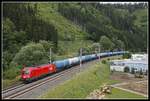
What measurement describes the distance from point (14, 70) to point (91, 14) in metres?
152

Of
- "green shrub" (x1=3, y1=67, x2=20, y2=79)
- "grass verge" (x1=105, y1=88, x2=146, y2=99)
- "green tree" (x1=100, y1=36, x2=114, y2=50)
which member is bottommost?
"grass verge" (x1=105, y1=88, x2=146, y2=99)

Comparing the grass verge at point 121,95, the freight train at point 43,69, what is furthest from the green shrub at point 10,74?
the grass verge at point 121,95

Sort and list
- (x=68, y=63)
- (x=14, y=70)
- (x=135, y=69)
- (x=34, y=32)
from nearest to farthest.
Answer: (x=14, y=70)
(x=68, y=63)
(x=135, y=69)
(x=34, y=32)

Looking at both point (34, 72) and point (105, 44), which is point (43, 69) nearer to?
point (34, 72)

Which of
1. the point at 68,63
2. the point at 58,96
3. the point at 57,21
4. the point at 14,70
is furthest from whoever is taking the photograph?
the point at 57,21

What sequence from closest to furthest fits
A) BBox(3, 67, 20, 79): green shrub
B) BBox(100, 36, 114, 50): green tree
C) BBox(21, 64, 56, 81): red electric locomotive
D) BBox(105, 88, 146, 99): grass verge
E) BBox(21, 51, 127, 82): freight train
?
BBox(105, 88, 146, 99): grass verge, BBox(21, 64, 56, 81): red electric locomotive, BBox(21, 51, 127, 82): freight train, BBox(3, 67, 20, 79): green shrub, BBox(100, 36, 114, 50): green tree

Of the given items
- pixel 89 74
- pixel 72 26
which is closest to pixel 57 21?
pixel 72 26

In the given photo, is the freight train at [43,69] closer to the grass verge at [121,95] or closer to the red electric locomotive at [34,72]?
the red electric locomotive at [34,72]

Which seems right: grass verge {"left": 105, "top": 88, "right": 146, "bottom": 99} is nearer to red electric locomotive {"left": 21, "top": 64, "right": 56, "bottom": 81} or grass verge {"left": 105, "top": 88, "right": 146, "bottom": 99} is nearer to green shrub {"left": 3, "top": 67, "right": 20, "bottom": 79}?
red electric locomotive {"left": 21, "top": 64, "right": 56, "bottom": 81}

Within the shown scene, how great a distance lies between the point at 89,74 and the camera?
2092 inches

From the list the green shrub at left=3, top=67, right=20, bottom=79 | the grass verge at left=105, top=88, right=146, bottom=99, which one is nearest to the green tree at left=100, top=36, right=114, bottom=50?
the green shrub at left=3, top=67, right=20, bottom=79

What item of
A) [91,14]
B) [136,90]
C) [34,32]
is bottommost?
[136,90]

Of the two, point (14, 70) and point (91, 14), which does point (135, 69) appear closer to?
point (14, 70)

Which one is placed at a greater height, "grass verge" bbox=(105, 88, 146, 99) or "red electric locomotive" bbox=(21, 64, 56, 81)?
"red electric locomotive" bbox=(21, 64, 56, 81)
